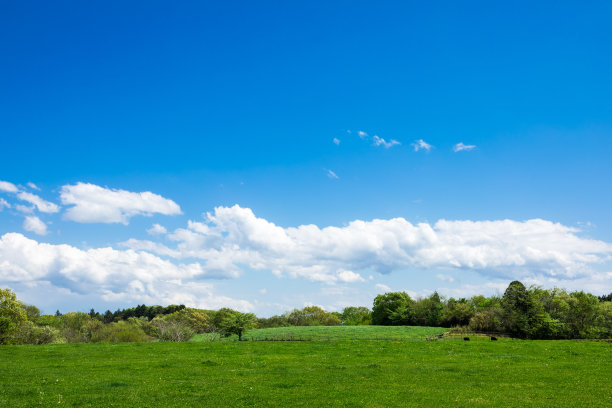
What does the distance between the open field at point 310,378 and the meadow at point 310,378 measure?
0.19 ft

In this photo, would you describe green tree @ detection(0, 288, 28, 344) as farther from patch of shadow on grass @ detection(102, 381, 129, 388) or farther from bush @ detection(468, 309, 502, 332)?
bush @ detection(468, 309, 502, 332)

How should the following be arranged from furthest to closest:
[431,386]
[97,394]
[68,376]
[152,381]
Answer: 1. [68,376]
2. [152,381]
3. [431,386]
4. [97,394]

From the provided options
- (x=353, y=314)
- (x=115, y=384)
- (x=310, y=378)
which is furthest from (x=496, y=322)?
(x=353, y=314)

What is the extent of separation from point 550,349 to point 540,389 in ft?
83.8

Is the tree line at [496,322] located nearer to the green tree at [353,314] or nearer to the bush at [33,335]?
the bush at [33,335]

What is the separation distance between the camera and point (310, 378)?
2458cm

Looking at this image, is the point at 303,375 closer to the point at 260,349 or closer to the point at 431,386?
the point at 431,386

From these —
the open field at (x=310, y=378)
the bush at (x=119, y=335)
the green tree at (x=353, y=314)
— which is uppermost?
the open field at (x=310, y=378)

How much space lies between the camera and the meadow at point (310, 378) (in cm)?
1859

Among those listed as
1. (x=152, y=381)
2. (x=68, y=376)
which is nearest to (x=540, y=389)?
(x=152, y=381)

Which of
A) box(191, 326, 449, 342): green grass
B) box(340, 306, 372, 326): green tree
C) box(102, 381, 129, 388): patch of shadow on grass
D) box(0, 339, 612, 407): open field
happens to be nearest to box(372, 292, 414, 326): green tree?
box(191, 326, 449, 342): green grass

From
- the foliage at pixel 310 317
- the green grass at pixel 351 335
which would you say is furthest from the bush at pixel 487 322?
the foliage at pixel 310 317

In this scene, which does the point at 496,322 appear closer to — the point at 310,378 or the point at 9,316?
the point at 310,378

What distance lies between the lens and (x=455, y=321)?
322ft
